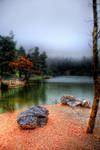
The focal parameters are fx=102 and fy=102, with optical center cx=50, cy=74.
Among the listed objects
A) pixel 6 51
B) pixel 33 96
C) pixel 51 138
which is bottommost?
pixel 33 96

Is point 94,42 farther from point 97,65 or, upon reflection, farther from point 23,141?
point 23,141

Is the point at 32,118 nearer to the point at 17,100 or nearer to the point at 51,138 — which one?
the point at 51,138

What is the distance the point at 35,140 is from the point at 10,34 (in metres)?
24.5

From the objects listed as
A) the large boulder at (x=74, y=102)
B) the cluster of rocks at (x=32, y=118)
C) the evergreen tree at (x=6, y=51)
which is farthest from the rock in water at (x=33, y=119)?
the evergreen tree at (x=6, y=51)

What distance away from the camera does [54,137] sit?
99.8 inches

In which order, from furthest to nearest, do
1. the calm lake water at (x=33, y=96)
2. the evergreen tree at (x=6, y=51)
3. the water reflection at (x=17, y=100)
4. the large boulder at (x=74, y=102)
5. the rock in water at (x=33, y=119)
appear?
the evergreen tree at (x=6, y=51) < the calm lake water at (x=33, y=96) < the water reflection at (x=17, y=100) < the large boulder at (x=74, y=102) < the rock in water at (x=33, y=119)

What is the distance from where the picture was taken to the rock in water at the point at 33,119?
9.55 feet

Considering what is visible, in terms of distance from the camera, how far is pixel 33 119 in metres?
3.04

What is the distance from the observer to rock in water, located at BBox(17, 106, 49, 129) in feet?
9.55

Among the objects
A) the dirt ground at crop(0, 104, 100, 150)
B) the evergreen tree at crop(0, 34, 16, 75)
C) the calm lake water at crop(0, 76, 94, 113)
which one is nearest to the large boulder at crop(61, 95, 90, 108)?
the calm lake water at crop(0, 76, 94, 113)

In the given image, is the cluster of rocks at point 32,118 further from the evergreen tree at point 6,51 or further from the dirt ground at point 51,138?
the evergreen tree at point 6,51

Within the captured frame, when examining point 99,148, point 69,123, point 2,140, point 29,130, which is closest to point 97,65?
point 99,148

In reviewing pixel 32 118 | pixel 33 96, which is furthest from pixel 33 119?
pixel 33 96

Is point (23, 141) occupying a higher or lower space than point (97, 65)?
lower
